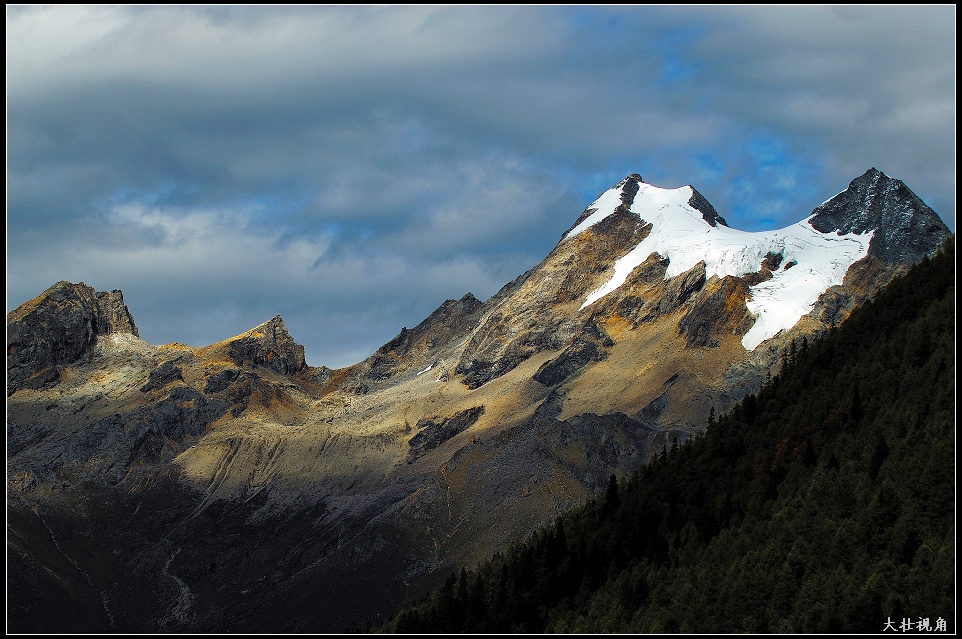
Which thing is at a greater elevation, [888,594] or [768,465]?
[768,465]

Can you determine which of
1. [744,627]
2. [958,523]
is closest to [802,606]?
[744,627]

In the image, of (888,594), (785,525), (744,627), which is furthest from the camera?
(785,525)

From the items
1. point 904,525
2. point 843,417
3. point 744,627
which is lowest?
point 744,627

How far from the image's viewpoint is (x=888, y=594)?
147m

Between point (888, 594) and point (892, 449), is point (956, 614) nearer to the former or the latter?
point (888, 594)

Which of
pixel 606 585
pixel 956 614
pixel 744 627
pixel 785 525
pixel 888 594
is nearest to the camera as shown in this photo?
pixel 956 614

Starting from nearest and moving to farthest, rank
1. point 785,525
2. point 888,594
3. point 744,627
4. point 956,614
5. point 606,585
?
point 956,614 < point 888,594 < point 744,627 < point 785,525 < point 606,585

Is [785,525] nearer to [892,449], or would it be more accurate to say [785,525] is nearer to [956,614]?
[892,449]

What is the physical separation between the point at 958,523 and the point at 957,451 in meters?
10.7

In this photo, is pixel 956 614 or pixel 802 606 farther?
pixel 802 606

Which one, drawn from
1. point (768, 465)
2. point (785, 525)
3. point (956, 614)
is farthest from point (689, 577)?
point (956, 614)

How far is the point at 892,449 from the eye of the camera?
17225cm

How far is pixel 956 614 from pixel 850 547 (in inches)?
947

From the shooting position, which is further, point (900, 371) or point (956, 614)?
point (900, 371)
